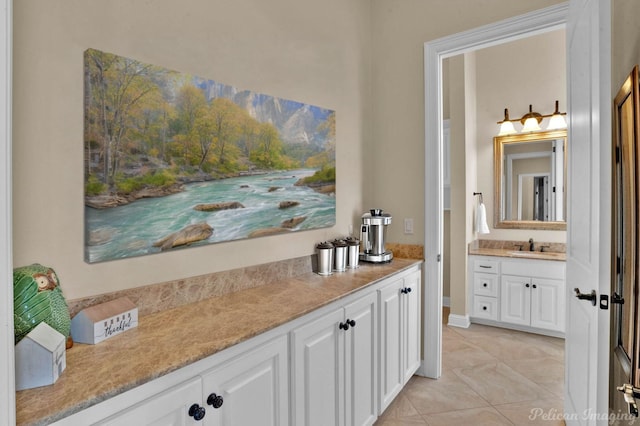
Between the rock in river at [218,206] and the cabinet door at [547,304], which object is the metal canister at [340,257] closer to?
the rock in river at [218,206]

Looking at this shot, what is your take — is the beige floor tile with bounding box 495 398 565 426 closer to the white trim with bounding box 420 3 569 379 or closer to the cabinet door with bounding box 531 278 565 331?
the white trim with bounding box 420 3 569 379

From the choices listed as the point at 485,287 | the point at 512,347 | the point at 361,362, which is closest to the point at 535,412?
the point at 512,347

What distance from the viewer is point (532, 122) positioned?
385 centimetres

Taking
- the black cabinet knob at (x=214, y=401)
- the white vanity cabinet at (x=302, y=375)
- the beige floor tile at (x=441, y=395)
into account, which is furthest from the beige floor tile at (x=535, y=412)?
the black cabinet knob at (x=214, y=401)

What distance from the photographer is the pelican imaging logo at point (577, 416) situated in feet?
4.51

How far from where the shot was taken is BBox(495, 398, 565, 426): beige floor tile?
224 centimetres

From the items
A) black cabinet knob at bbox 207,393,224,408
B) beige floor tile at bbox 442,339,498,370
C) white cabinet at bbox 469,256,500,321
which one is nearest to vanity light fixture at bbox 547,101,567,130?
white cabinet at bbox 469,256,500,321

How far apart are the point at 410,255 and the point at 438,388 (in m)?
0.97

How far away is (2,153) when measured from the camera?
68 cm

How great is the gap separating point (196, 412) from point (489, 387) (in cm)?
233

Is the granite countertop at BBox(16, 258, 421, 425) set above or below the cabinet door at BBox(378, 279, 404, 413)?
above

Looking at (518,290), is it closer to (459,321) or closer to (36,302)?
(459,321)

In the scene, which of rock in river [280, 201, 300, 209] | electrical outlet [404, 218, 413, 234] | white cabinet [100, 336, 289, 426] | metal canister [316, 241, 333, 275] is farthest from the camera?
electrical outlet [404, 218, 413, 234]

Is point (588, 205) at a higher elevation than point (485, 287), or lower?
higher
